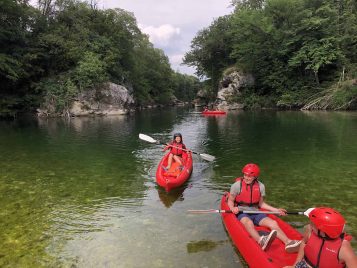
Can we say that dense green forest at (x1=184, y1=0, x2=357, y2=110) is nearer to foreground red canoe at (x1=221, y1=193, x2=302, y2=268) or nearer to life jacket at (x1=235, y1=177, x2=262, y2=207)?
life jacket at (x1=235, y1=177, x2=262, y2=207)

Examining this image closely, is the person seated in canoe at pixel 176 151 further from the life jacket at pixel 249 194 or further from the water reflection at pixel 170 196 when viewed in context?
the life jacket at pixel 249 194

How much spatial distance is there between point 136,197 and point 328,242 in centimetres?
611

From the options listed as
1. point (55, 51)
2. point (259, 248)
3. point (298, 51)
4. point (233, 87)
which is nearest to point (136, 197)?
point (259, 248)

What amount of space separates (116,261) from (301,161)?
9.42 m

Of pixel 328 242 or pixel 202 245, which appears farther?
pixel 202 245

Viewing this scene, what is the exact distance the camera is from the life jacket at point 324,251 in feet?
13.2

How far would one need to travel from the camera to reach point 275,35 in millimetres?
46625

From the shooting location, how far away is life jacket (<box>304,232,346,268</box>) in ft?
13.2

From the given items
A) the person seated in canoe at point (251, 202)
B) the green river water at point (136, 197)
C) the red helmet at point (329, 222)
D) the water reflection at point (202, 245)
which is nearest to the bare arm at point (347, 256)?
the red helmet at point (329, 222)

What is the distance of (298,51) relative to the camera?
43875mm

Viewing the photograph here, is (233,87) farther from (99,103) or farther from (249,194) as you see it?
(249,194)

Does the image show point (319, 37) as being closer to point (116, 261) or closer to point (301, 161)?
point (301, 161)

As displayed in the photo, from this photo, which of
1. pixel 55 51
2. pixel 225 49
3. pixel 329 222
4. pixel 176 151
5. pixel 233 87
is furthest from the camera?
pixel 225 49

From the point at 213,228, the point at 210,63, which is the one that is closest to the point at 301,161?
the point at 213,228
